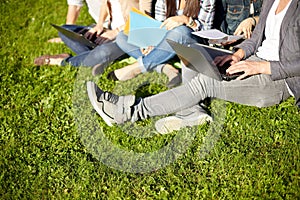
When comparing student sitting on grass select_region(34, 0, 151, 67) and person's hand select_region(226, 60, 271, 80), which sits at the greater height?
person's hand select_region(226, 60, 271, 80)

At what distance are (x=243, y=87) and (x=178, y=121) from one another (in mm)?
442

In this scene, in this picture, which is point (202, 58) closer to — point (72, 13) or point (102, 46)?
point (102, 46)

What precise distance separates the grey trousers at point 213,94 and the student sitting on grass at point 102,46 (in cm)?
83

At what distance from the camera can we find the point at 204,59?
9.60ft

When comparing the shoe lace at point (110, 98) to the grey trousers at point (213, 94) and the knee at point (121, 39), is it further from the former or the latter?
the knee at point (121, 39)

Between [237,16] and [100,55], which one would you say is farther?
[100,55]

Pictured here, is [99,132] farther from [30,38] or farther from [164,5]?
[30,38]

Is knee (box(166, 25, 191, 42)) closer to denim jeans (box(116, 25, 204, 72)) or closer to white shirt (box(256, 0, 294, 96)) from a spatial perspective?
denim jeans (box(116, 25, 204, 72))

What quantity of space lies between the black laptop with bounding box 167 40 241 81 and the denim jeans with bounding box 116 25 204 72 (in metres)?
0.20

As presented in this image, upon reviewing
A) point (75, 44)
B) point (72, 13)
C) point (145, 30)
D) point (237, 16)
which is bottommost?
point (75, 44)

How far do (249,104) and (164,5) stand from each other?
0.96 metres

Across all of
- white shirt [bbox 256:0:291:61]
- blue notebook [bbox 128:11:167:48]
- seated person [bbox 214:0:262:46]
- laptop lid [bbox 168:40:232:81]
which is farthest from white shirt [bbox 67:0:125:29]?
white shirt [bbox 256:0:291:61]

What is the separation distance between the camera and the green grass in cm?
278

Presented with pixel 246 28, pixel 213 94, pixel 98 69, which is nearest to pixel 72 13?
pixel 98 69
